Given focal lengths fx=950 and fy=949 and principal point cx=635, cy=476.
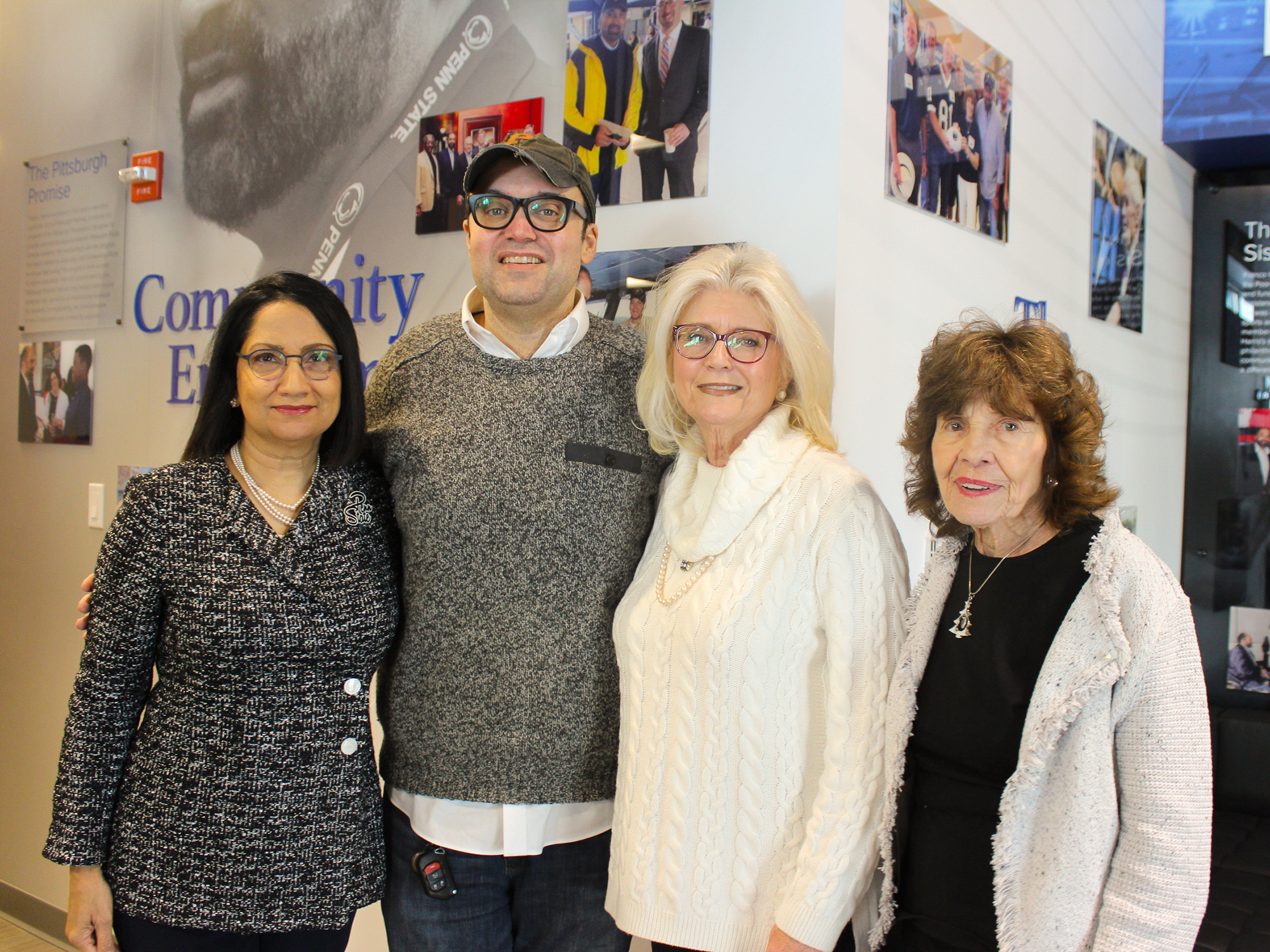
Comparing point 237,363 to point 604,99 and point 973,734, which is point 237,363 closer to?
point 604,99

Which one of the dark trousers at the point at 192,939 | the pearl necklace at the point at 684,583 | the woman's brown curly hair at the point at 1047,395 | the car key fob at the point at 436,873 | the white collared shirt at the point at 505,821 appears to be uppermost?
the woman's brown curly hair at the point at 1047,395

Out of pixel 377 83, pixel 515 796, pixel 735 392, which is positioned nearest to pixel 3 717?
pixel 377 83

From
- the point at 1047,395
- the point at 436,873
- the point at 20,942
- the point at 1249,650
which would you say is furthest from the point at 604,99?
the point at 20,942

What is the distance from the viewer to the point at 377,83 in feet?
8.56

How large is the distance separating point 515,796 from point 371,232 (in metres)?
1.66

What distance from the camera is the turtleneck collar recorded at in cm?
147

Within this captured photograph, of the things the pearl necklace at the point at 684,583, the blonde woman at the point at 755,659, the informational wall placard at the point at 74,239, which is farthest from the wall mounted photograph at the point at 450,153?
the informational wall placard at the point at 74,239

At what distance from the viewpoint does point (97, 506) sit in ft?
11.1

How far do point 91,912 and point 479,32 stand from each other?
2.06 metres

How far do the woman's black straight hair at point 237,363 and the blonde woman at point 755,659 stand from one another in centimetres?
58

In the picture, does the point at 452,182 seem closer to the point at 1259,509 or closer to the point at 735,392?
the point at 735,392

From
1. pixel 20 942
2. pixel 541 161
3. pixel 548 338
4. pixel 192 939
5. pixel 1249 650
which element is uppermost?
pixel 541 161

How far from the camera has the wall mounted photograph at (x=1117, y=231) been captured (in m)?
3.04

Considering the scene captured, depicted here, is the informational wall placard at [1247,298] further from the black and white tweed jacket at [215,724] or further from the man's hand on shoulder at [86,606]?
the man's hand on shoulder at [86,606]
